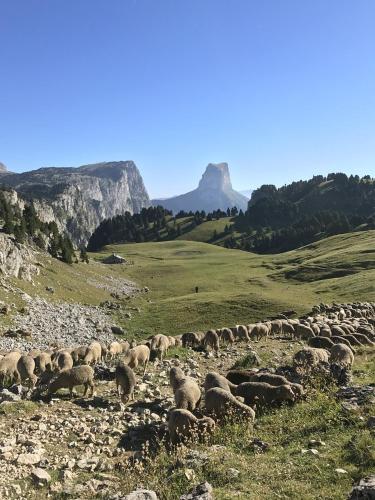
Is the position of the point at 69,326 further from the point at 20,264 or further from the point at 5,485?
the point at 5,485

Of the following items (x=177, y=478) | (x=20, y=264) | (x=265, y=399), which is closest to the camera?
(x=177, y=478)

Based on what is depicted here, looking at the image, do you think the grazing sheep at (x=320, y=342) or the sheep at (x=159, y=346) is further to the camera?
the grazing sheep at (x=320, y=342)

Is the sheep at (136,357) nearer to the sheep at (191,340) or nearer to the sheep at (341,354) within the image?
the sheep at (191,340)

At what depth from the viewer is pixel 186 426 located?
1412cm

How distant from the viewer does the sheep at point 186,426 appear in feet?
45.8

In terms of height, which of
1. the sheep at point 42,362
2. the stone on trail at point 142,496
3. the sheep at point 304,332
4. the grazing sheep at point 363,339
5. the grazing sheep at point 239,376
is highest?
the stone on trail at point 142,496

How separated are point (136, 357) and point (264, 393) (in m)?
10.0

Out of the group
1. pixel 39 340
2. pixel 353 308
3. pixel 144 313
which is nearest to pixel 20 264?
pixel 144 313

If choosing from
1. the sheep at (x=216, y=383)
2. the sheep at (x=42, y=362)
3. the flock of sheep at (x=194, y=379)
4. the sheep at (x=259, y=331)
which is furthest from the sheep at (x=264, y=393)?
the sheep at (x=259, y=331)

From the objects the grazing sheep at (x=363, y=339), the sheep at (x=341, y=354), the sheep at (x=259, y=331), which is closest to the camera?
the sheep at (x=341, y=354)

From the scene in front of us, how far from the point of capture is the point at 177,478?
10805 millimetres

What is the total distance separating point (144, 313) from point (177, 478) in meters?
53.4

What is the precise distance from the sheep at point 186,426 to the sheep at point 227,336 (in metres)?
21.8

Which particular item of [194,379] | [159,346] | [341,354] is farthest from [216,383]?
[159,346]
